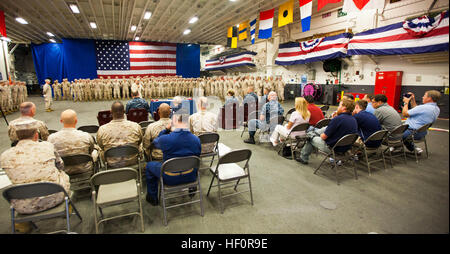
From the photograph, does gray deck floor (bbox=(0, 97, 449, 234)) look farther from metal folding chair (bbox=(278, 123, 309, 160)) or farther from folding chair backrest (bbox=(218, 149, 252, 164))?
metal folding chair (bbox=(278, 123, 309, 160))

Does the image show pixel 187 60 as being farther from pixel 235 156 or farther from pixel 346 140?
pixel 235 156

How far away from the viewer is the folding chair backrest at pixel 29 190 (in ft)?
6.02

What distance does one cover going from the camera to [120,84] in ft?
47.8

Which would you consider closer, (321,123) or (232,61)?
(321,123)

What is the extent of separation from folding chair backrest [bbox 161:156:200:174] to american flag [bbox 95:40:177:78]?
19.1m

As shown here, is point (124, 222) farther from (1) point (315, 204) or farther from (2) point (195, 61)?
(2) point (195, 61)

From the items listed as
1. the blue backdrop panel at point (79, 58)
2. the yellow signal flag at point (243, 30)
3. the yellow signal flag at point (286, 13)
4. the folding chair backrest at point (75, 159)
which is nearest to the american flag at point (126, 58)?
the blue backdrop panel at point (79, 58)

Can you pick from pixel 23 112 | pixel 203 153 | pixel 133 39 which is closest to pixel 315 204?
pixel 203 153

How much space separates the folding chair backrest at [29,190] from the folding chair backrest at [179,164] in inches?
37.0

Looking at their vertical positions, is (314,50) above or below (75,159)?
above

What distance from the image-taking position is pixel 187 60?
72.6ft

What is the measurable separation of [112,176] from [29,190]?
2.08 feet

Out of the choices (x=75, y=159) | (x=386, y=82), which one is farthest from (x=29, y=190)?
(x=386, y=82)

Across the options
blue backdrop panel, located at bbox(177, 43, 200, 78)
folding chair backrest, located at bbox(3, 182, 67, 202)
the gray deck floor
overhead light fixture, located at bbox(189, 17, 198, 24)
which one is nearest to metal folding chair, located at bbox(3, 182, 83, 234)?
folding chair backrest, located at bbox(3, 182, 67, 202)
